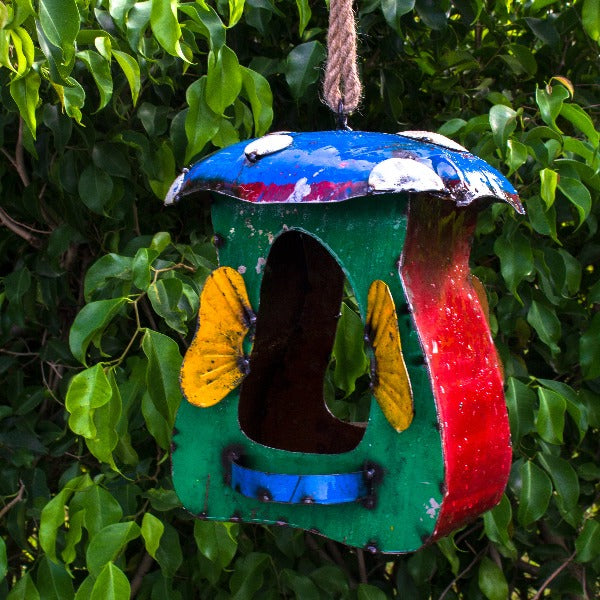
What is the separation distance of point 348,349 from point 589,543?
0.66 metres

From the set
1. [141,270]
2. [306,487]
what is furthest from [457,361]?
[141,270]

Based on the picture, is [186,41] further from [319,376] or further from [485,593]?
[485,593]

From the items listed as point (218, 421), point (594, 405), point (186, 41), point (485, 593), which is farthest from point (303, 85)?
point (485, 593)

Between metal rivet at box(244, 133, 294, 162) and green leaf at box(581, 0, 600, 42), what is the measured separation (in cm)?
63

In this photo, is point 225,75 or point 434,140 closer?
point 434,140

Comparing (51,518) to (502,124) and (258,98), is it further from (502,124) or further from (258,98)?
(502,124)

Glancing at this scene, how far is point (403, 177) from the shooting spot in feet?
2.81

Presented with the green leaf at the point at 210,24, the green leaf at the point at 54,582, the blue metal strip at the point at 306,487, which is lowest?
the green leaf at the point at 54,582

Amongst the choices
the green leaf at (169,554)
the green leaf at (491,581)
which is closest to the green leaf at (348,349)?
the green leaf at (169,554)

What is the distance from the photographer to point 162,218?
1.71 m

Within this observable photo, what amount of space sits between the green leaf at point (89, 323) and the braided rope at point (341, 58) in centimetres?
40

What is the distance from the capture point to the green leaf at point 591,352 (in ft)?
5.04

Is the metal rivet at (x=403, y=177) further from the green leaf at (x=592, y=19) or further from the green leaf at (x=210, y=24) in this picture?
the green leaf at (x=592, y=19)

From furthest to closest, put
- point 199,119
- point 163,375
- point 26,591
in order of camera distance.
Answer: point 26,591, point 199,119, point 163,375
